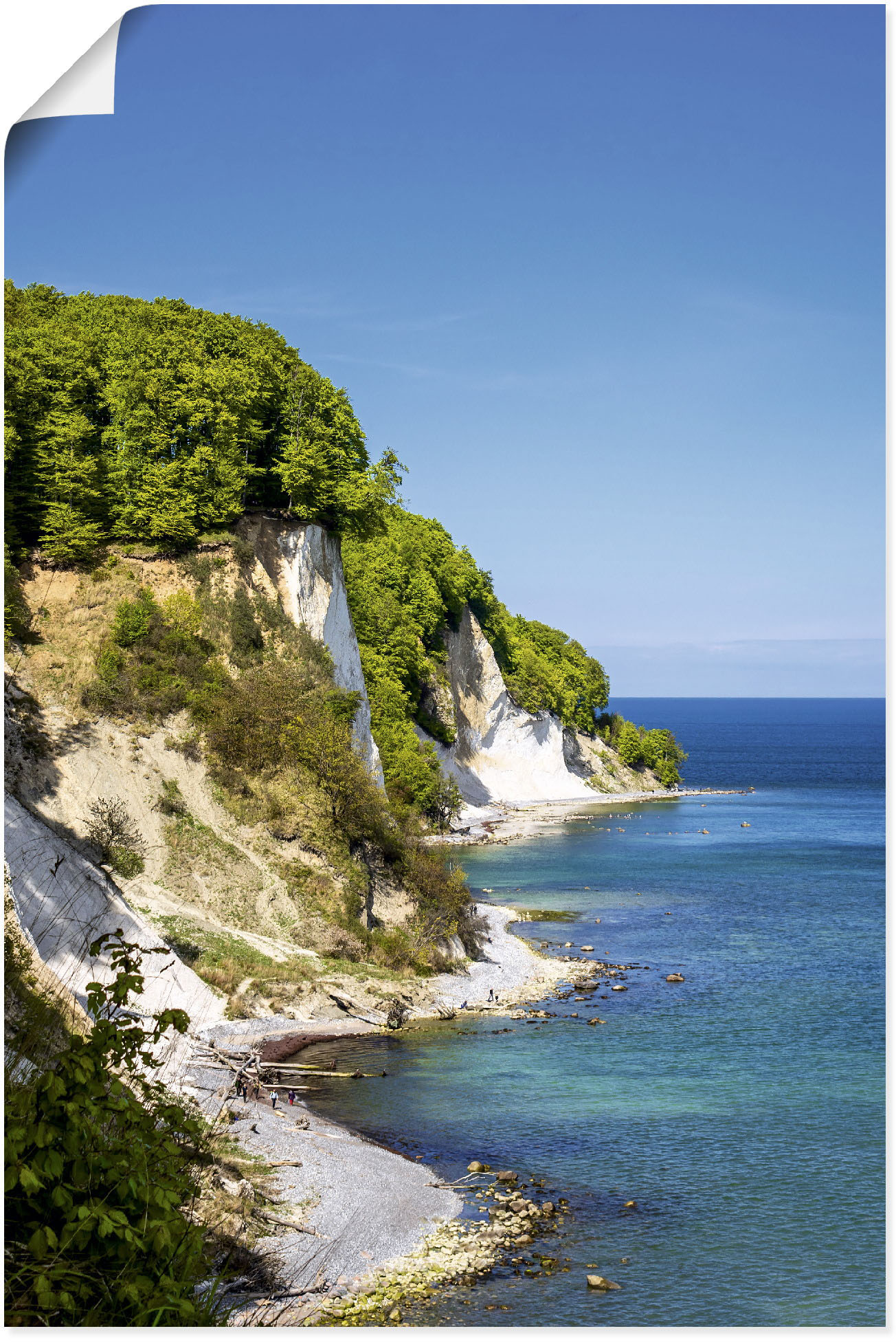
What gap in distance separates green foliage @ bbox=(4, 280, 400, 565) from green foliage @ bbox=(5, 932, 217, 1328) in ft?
73.5

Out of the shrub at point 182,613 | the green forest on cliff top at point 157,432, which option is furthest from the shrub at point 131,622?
the green forest on cliff top at point 157,432

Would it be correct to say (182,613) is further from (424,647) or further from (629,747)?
(629,747)

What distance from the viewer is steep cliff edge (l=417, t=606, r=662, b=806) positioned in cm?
6888

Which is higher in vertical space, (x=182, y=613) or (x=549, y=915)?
(x=182, y=613)

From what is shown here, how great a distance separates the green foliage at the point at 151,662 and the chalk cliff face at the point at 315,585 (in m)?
3.85

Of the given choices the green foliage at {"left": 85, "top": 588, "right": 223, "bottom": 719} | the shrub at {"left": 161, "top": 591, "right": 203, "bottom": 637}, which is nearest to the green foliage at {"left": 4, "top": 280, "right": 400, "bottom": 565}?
the shrub at {"left": 161, "top": 591, "right": 203, "bottom": 637}

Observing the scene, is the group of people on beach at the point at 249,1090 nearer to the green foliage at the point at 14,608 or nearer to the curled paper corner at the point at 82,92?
the green foliage at the point at 14,608

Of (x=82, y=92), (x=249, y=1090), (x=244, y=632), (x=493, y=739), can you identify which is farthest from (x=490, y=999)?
(x=493, y=739)

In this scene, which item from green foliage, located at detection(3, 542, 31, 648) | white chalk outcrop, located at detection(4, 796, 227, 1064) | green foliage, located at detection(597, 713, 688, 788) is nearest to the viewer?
white chalk outcrop, located at detection(4, 796, 227, 1064)

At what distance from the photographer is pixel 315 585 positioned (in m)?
32.0

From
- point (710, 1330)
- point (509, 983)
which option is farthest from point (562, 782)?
point (710, 1330)

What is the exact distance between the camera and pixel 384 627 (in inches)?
2200

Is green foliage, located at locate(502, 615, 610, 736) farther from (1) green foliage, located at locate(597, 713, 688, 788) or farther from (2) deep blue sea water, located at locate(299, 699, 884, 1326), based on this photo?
(2) deep blue sea water, located at locate(299, 699, 884, 1326)

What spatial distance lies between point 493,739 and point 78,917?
56741mm
